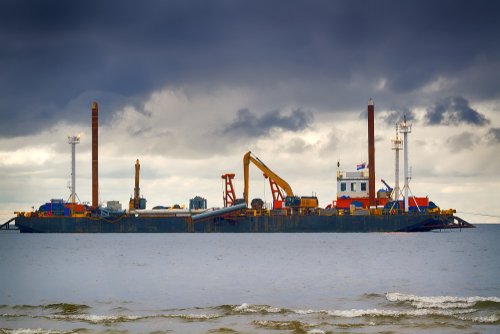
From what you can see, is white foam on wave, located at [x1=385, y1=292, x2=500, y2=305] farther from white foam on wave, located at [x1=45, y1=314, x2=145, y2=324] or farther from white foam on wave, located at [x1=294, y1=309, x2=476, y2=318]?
white foam on wave, located at [x1=45, y1=314, x2=145, y2=324]

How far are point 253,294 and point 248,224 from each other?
89.5 metres

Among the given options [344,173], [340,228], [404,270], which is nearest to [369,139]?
[344,173]

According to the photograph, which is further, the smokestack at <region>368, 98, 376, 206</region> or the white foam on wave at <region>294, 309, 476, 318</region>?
the smokestack at <region>368, 98, 376, 206</region>

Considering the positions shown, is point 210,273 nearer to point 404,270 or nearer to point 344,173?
point 404,270

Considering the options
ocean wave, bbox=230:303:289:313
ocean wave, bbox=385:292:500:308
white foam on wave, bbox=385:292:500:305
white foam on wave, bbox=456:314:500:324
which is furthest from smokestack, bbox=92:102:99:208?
white foam on wave, bbox=456:314:500:324

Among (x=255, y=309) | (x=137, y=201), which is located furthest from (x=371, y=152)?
(x=255, y=309)

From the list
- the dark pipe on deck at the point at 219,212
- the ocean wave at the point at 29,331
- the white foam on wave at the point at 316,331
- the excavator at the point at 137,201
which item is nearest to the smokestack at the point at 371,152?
the dark pipe on deck at the point at 219,212

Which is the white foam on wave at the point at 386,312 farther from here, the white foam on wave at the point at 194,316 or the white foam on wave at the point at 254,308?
the white foam on wave at the point at 194,316

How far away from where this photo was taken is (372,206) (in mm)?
130000

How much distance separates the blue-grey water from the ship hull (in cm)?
4735

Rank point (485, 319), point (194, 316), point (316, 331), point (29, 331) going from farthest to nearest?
point (194, 316)
point (485, 319)
point (29, 331)
point (316, 331)

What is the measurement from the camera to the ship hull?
127m

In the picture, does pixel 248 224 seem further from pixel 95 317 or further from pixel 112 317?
pixel 95 317

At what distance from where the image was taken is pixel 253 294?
4606 centimetres
